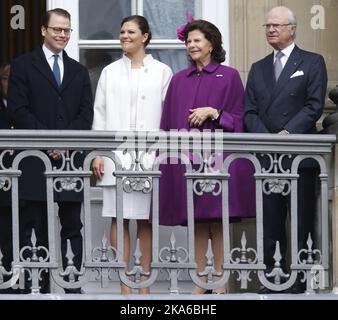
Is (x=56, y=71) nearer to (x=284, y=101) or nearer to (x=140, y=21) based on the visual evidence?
(x=140, y=21)

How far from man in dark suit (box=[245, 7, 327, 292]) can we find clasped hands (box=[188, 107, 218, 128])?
266mm

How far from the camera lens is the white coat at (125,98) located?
1284cm

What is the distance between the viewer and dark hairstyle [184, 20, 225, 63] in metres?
12.7

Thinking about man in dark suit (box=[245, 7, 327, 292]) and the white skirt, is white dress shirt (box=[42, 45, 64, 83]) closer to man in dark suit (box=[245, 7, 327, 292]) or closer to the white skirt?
the white skirt

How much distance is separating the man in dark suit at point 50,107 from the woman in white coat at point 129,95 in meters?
0.14

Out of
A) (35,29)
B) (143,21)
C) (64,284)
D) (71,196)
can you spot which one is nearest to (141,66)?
(143,21)

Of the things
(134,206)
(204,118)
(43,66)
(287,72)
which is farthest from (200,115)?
(43,66)

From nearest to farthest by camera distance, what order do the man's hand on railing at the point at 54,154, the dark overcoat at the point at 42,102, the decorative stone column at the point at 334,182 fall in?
the decorative stone column at the point at 334,182
the man's hand on railing at the point at 54,154
the dark overcoat at the point at 42,102

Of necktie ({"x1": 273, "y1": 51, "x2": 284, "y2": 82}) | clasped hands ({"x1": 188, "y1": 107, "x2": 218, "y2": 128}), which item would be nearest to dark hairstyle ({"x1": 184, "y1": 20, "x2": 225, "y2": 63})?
necktie ({"x1": 273, "y1": 51, "x2": 284, "y2": 82})

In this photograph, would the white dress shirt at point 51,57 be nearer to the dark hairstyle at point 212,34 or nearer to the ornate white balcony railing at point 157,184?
the dark hairstyle at point 212,34

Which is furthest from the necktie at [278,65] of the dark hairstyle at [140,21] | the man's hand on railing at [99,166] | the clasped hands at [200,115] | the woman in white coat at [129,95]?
the man's hand on railing at [99,166]

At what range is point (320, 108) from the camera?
40.5 feet

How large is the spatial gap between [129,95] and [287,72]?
45.7 inches

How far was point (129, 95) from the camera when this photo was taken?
42.3 ft
